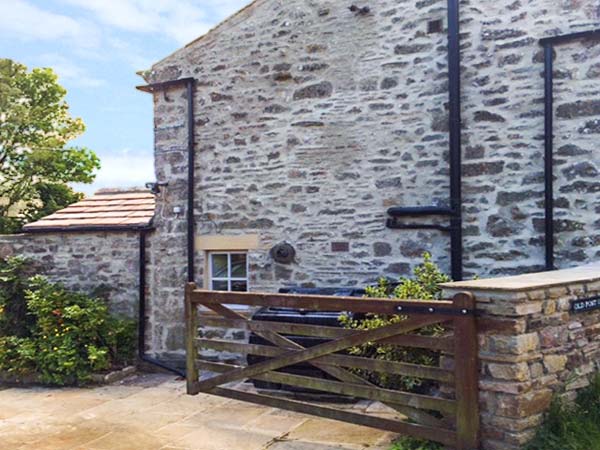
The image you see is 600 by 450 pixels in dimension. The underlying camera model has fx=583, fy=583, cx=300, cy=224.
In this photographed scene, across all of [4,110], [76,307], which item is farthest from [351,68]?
[4,110]

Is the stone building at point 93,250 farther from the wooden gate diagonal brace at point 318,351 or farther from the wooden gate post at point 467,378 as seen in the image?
the wooden gate post at point 467,378

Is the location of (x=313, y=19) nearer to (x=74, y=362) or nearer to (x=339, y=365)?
(x=339, y=365)

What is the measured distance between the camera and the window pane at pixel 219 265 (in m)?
8.18

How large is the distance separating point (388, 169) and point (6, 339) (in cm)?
548

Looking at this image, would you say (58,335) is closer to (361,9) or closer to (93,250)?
(93,250)

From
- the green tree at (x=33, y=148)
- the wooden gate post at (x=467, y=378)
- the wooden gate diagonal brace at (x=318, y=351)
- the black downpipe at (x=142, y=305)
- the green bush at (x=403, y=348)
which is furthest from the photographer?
the green tree at (x=33, y=148)

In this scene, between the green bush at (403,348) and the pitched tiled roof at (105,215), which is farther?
the pitched tiled roof at (105,215)

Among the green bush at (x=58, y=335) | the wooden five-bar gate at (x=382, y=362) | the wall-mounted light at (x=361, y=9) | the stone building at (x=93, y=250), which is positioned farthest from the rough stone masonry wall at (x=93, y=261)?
the wall-mounted light at (x=361, y=9)

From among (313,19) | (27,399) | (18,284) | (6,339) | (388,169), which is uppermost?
(313,19)

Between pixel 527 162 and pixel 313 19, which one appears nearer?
pixel 527 162

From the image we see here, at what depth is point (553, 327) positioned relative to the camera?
4277 millimetres

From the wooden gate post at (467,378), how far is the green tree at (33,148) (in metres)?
12.8

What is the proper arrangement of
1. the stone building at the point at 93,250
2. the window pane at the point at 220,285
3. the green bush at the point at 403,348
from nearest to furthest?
the green bush at the point at 403,348 < the window pane at the point at 220,285 < the stone building at the point at 93,250

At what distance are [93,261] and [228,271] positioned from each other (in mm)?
2075
